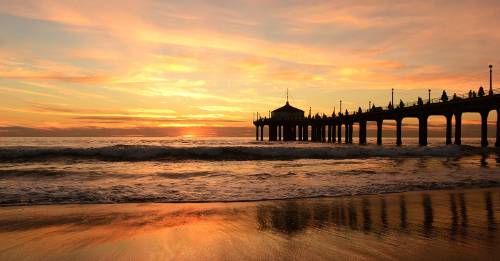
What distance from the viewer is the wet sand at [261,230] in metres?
5.74

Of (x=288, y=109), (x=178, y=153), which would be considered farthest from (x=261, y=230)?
(x=288, y=109)

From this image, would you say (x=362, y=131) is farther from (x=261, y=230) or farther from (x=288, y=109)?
(x=261, y=230)

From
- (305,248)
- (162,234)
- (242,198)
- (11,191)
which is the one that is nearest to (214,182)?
(242,198)

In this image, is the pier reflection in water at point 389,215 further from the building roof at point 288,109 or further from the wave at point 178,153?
the building roof at point 288,109

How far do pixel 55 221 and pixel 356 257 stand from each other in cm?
596

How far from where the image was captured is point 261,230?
285 inches

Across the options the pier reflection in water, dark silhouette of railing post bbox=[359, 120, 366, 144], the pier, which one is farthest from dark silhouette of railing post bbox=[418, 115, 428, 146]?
the pier reflection in water

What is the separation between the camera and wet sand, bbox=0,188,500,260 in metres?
5.74

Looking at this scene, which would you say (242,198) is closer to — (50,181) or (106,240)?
(106,240)

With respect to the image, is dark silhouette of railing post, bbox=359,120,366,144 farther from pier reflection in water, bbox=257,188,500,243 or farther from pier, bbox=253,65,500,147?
pier reflection in water, bbox=257,188,500,243

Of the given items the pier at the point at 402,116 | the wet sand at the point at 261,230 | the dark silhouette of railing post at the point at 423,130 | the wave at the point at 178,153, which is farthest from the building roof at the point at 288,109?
the wet sand at the point at 261,230

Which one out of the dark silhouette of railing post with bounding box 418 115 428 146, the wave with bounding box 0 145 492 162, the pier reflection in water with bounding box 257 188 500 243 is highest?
the dark silhouette of railing post with bounding box 418 115 428 146

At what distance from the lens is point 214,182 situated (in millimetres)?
15164

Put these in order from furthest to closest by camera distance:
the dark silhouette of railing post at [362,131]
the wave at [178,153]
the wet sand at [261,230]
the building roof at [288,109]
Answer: the building roof at [288,109]
the dark silhouette of railing post at [362,131]
the wave at [178,153]
the wet sand at [261,230]
